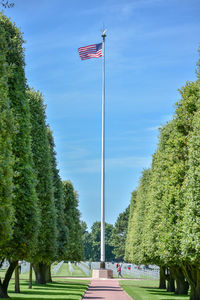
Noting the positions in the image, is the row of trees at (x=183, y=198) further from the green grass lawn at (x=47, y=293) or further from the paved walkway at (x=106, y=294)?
the green grass lawn at (x=47, y=293)

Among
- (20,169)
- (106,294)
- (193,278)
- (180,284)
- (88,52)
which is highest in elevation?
(88,52)

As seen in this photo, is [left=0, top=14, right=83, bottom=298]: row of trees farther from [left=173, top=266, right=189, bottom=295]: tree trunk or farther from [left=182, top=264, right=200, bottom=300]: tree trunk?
[left=173, top=266, right=189, bottom=295]: tree trunk

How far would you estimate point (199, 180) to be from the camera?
20.0m

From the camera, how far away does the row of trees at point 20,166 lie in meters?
15.9

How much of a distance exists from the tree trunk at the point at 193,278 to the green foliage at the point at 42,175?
838 cm

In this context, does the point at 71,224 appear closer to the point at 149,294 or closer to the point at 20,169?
the point at 149,294

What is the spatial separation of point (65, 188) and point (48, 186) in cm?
1844

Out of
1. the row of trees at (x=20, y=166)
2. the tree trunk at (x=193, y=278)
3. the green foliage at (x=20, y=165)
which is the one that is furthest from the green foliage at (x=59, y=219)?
the green foliage at (x=20, y=165)

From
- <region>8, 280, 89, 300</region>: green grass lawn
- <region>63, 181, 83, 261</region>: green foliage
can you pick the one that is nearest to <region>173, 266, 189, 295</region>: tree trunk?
<region>8, 280, 89, 300</region>: green grass lawn

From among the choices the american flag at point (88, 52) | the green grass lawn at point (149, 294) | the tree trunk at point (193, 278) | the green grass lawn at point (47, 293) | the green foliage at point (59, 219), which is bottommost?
the green grass lawn at point (149, 294)

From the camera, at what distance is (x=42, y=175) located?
28.4 metres

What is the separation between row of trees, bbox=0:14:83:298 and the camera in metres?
15.9

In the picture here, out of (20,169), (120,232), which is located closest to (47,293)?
(20,169)

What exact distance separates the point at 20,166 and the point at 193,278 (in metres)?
11.8
